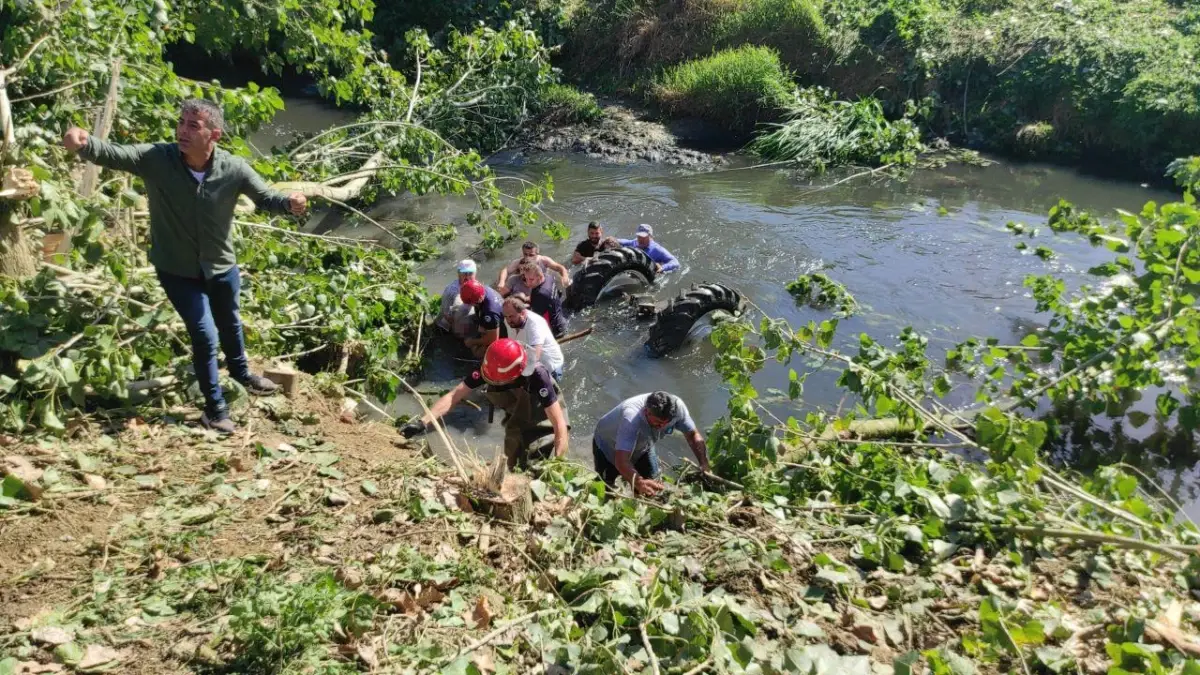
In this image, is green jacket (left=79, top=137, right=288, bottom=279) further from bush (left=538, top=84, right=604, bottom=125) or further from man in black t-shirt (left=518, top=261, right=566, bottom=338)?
bush (left=538, top=84, right=604, bottom=125)

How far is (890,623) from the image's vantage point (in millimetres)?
3842

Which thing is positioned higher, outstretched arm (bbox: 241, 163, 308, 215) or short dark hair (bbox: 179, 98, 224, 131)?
short dark hair (bbox: 179, 98, 224, 131)

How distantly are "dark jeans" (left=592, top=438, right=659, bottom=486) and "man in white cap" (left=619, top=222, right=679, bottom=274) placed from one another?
15.2 ft

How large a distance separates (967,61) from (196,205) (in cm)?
1685

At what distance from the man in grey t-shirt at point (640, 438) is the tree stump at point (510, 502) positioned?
3.68ft

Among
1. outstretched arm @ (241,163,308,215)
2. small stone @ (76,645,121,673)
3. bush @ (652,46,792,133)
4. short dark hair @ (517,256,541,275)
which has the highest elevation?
outstretched arm @ (241,163,308,215)

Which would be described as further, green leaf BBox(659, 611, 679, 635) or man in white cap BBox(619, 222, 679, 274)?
man in white cap BBox(619, 222, 679, 274)

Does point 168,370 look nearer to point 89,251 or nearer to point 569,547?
point 89,251

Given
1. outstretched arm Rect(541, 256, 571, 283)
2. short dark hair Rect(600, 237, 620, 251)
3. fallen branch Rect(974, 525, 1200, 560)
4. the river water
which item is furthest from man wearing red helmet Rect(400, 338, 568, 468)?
short dark hair Rect(600, 237, 620, 251)

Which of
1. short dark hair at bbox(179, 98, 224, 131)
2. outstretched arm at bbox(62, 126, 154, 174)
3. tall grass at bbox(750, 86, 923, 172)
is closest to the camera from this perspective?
outstretched arm at bbox(62, 126, 154, 174)

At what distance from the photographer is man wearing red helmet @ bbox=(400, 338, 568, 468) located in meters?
5.98

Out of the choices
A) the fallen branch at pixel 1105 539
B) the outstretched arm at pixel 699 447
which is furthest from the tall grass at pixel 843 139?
the fallen branch at pixel 1105 539

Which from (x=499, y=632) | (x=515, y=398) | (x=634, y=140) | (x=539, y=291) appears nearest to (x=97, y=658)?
(x=499, y=632)

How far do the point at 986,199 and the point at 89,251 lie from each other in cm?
1352
